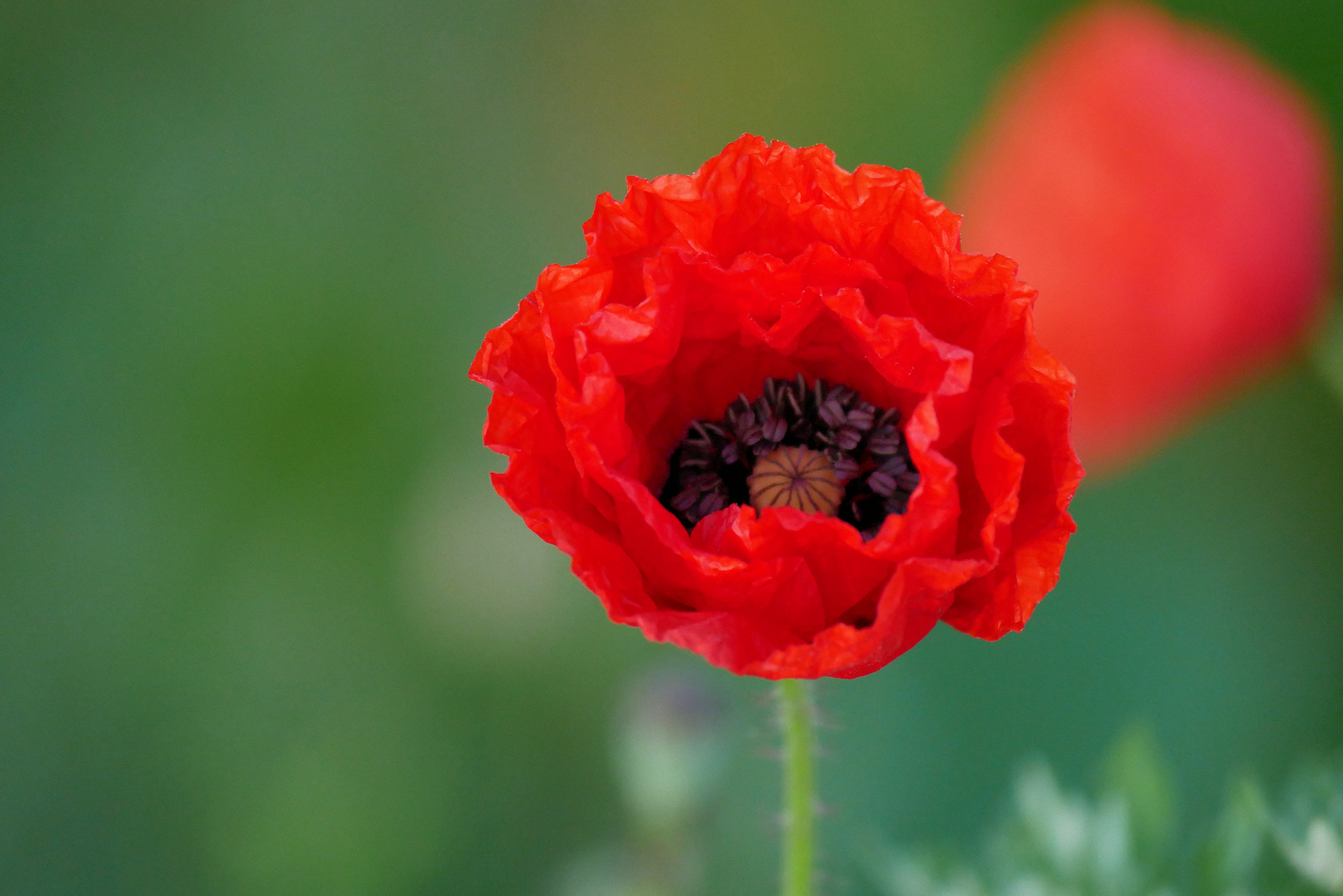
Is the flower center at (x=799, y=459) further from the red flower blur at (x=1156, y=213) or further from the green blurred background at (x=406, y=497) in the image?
the green blurred background at (x=406, y=497)

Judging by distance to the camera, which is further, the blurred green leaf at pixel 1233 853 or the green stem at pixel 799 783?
the blurred green leaf at pixel 1233 853

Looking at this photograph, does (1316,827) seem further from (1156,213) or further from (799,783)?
(1156,213)

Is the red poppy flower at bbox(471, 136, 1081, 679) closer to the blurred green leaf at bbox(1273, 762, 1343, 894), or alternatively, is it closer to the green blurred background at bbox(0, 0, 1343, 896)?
the blurred green leaf at bbox(1273, 762, 1343, 894)

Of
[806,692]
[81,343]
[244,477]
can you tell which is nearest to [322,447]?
[244,477]

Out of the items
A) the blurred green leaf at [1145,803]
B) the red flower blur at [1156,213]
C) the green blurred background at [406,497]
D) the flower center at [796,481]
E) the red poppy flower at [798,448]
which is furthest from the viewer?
the green blurred background at [406,497]

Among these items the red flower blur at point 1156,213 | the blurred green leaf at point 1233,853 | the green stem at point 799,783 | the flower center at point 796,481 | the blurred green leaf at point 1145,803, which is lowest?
the green stem at point 799,783

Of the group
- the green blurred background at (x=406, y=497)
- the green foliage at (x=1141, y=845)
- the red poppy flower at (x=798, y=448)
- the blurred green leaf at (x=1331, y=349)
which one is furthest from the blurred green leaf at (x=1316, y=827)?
the green blurred background at (x=406, y=497)

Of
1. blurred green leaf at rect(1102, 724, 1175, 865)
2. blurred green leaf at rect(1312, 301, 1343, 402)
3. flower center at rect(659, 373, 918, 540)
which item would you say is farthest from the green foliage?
blurred green leaf at rect(1312, 301, 1343, 402)
